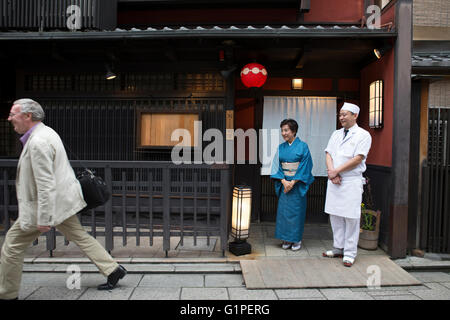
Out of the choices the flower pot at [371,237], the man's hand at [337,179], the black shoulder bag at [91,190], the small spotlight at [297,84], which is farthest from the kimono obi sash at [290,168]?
the black shoulder bag at [91,190]

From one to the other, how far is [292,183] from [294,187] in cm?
13

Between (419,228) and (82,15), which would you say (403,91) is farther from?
(82,15)

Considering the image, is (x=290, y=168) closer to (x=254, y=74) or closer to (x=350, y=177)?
(x=350, y=177)

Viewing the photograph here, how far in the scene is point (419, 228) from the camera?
527 centimetres

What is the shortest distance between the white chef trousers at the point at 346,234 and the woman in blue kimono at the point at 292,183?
0.60 meters

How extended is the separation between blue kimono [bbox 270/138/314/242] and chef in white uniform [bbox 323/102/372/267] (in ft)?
1.52

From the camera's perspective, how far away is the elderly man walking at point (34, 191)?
337 centimetres

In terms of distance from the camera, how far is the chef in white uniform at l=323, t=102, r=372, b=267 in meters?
4.81

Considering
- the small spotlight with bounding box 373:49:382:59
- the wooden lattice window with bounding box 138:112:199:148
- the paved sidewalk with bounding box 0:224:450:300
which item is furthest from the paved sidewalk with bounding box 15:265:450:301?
the small spotlight with bounding box 373:49:382:59

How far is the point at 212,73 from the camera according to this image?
21.7 ft

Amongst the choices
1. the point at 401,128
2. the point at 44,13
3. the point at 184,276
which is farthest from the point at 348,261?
the point at 44,13

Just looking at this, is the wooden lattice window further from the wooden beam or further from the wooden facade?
the wooden beam

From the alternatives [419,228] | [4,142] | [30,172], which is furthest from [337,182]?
[4,142]

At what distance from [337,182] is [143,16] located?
570cm
